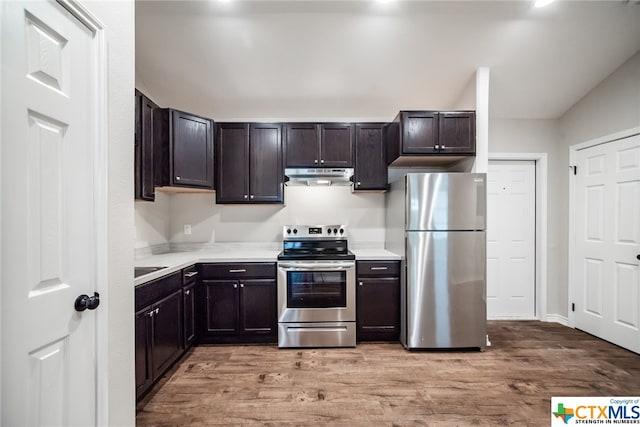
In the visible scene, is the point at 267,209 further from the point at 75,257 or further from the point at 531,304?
the point at 531,304

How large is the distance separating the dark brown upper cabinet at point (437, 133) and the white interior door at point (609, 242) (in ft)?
5.12

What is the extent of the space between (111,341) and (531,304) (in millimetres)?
4421

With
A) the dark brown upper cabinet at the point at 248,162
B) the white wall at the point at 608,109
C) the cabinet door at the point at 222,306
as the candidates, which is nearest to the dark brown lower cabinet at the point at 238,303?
the cabinet door at the point at 222,306

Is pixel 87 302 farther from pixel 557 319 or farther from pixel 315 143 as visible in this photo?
pixel 557 319

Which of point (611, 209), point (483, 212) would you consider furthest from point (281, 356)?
point (611, 209)

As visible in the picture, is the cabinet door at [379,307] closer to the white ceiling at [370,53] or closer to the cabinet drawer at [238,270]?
the cabinet drawer at [238,270]

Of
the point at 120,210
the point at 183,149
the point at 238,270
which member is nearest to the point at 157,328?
the point at 238,270

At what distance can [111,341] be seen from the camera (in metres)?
1.32

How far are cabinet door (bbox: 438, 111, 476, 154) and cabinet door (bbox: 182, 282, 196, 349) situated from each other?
2.93 m

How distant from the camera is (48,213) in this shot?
1063 millimetres

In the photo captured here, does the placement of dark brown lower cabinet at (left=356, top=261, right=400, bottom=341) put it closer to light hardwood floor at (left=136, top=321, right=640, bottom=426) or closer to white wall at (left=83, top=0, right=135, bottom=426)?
light hardwood floor at (left=136, top=321, right=640, bottom=426)

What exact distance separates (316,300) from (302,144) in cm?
175

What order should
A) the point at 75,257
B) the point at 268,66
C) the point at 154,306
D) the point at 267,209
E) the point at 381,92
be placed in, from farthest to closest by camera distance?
the point at 267,209, the point at 381,92, the point at 268,66, the point at 154,306, the point at 75,257

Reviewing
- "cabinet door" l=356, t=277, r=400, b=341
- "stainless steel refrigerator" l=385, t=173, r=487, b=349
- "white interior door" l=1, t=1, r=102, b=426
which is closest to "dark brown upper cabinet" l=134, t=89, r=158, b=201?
"white interior door" l=1, t=1, r=102, b=426
